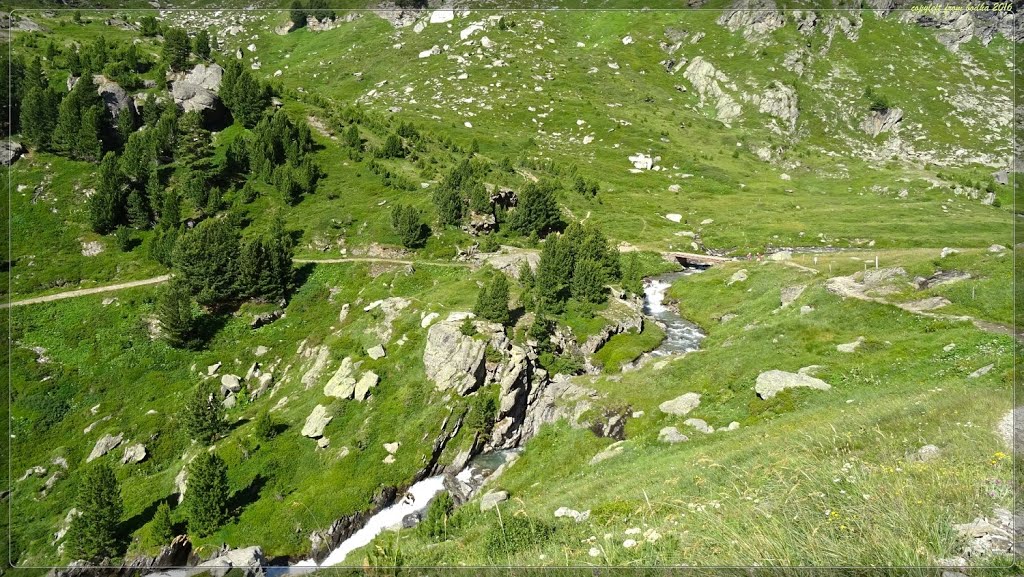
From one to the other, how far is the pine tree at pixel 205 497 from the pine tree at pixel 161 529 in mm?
1403

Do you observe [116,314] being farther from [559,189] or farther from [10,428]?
[559,189]

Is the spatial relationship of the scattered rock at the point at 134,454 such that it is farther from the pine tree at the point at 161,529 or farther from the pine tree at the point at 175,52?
the pine tree at the point at 175,52

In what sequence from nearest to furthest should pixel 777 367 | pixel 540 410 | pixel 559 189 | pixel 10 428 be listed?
pixel 777 367, pixel 10 428, pixel 540 410, pixel 559 189

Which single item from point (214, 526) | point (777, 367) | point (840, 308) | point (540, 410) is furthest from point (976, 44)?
point (214, 526)

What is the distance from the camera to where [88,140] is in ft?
265

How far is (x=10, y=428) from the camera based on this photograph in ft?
152

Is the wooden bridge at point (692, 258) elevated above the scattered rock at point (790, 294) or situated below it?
below

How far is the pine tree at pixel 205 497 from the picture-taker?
3572 centimetres

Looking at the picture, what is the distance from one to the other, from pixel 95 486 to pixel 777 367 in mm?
57750

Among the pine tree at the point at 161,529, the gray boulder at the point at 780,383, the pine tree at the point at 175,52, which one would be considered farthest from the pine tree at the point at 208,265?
the pine tree at the point at 175,52

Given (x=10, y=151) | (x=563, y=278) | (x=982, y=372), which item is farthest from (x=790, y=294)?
(x=10, y=151)

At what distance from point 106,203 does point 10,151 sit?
2382 centimetres

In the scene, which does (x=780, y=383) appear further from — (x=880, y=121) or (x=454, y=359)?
(x=880, y=121)

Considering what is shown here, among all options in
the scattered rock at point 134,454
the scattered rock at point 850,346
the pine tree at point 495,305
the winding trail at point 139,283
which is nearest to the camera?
the scattered rock at point 850,346
